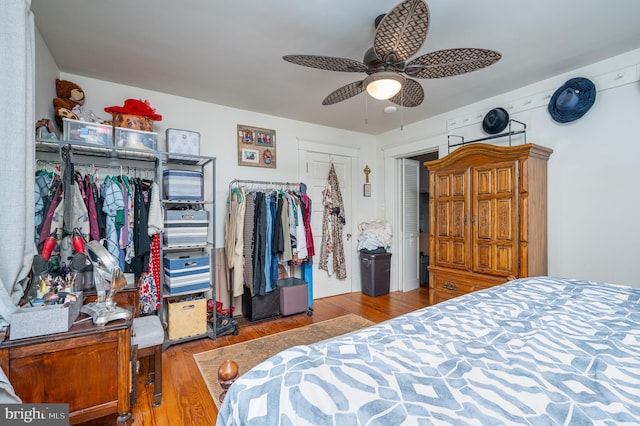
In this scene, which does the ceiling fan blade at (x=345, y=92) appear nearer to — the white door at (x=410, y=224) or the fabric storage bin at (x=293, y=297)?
the fabric storage bin at (x=293, y=297)

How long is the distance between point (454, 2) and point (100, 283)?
2567mm

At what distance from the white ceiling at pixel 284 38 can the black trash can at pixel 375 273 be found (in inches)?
94.2

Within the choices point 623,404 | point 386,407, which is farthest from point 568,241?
point 386,407

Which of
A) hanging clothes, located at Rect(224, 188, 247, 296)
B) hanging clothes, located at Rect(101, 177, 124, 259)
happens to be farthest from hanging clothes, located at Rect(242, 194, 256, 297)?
hanging clothes, located at Rect(101, 177, 124, 259)

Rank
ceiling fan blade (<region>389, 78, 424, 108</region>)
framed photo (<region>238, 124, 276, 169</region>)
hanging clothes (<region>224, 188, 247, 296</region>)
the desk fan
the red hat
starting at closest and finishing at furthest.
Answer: the desk fan, ceiling fan blade (<region>389, 78, 424, 108</region>), the red hat, hanging clothes (<region>224, 188, 247, 296</region>), framed photo (<region>238, 124, 276, 169</region>)

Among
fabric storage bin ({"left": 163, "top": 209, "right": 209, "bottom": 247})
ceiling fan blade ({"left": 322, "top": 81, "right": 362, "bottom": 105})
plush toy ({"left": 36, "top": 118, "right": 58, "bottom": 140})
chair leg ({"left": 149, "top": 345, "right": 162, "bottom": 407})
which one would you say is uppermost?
ceiling fan blade ({"left": 322, "top": 81, "right": 362, "bottom": 105})

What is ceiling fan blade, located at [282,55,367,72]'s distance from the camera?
172cm

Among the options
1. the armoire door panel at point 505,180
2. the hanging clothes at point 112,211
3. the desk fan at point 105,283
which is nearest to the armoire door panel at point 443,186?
the armoire door panel at point 505,180

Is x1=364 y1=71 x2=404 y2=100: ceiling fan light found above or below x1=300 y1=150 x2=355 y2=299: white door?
above

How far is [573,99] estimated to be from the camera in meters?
2.58

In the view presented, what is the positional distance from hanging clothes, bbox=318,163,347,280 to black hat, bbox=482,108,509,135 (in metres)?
2.05

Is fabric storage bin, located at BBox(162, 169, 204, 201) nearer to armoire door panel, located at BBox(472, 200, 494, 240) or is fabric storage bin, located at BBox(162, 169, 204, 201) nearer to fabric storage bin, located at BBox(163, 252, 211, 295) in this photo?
fabric storage bin, located at BBox(163, 252, 211, 295)

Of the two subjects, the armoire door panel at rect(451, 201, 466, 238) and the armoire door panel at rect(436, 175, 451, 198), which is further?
the armoire door panel at rect(436, 175, 451, 198)

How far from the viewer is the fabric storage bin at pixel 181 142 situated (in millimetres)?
2852
